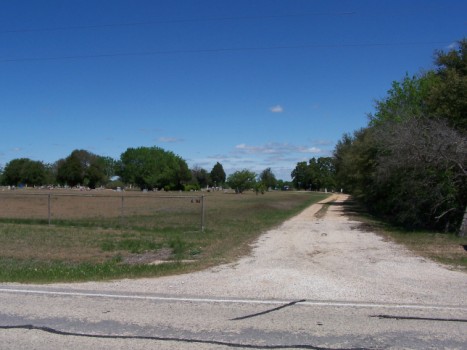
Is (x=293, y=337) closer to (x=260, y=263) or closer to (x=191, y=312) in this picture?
(x=191, y=312)

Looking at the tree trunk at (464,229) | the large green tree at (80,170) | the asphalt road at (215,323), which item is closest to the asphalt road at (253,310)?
the asphalt road at (215,323)

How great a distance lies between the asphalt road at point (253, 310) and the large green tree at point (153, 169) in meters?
147

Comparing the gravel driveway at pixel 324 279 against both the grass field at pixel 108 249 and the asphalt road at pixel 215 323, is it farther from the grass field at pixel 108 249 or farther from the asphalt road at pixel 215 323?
the grass field at pixel 108 249

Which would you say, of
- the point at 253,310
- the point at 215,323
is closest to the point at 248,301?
the point at 253,310

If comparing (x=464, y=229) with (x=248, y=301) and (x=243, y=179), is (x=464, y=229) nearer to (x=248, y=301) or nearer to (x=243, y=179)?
(x=248, y=301)

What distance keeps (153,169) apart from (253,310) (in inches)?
6492

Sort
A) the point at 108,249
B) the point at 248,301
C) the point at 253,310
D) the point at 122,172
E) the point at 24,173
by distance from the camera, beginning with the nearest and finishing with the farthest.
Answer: the point at 253,310
the point at 248,301
the point at 108,249
the point at 24,173
the point at 122,172

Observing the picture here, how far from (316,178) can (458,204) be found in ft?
485

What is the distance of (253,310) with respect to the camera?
713 centimetres

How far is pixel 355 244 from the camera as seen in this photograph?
53.4 ft

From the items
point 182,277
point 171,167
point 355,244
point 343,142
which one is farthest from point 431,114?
point 171,167

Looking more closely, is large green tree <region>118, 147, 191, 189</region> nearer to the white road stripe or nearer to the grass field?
the grass field

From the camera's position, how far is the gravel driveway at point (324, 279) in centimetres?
830

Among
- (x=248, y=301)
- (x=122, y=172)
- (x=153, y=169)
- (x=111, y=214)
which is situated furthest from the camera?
(x=122, y=172)
